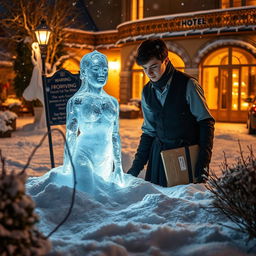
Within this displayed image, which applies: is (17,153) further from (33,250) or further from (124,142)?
(33,250)

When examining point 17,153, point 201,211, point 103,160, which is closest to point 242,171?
point 201,211

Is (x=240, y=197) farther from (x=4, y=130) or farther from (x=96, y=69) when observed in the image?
(x=4, y=130)

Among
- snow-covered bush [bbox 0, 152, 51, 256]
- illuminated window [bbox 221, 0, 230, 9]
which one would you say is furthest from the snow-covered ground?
illuminated window [bbox 221, 0, 230, 9]

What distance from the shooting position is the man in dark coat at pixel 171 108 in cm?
362

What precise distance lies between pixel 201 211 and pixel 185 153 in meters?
0.89

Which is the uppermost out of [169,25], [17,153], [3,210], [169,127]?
[169,25]

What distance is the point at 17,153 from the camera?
29.3 feet

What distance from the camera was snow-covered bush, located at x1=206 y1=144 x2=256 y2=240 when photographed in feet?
7.62

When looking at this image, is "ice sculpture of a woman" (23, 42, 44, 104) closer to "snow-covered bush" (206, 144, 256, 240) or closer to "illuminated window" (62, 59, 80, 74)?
"illuminated window" (62, 59, 80, 74)

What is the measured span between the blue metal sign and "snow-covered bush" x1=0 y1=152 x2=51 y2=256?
184 inches

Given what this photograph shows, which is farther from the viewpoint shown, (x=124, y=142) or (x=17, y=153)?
(x=124, y=142)

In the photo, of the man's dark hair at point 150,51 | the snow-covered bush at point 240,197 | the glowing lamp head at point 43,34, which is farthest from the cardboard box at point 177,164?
the glowing lamp head at point 43,34

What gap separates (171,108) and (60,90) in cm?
316

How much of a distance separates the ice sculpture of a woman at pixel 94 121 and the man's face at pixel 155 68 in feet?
1.34
